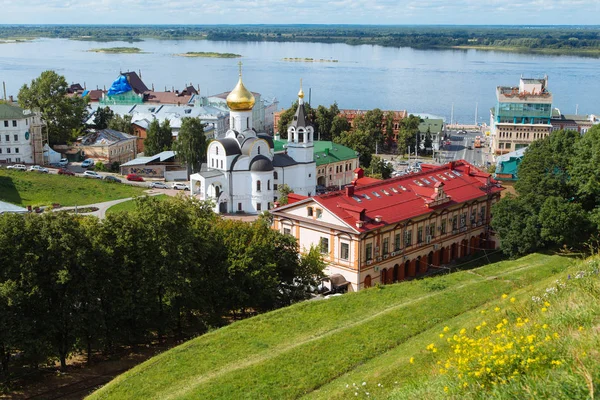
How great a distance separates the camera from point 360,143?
50812mm

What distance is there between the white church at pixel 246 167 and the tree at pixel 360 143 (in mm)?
11601

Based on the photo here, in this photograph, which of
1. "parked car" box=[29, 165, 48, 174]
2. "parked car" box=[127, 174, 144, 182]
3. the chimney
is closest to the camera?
the chimney

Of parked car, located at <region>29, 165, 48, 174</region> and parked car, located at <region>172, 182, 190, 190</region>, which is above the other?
parked car, located at <region>29, 165, 48, 174</region>

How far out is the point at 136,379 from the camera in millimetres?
14984

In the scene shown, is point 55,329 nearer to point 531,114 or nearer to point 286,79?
point 531,114

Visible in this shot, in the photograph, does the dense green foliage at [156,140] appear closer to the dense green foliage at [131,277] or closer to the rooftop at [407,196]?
the rooftop at [407,196]

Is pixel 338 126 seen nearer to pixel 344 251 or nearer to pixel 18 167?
pixel 18 167

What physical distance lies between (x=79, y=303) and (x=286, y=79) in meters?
108

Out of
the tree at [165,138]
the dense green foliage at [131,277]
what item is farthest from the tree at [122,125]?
the dense green foliage at [131,277]

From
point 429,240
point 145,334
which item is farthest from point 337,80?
point 145,334

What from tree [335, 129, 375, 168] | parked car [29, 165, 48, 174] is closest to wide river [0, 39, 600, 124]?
tree [335, 129, 375, 168]

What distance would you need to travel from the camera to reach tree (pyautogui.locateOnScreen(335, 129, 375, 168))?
49.9m

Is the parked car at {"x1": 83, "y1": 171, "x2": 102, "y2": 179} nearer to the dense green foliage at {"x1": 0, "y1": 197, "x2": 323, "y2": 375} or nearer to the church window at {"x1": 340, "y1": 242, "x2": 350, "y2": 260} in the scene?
the dense green foliage at {"x1": 0, "y1": 197, "x2": 323, "y2": 375}

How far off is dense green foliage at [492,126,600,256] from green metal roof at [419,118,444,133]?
3328 centimetres
